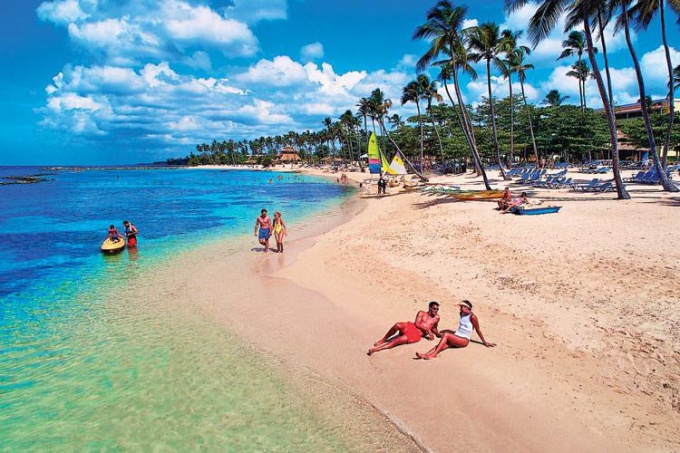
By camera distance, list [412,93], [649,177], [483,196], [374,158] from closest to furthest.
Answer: [483,196] → [649,177] → [374,158] → [412,93]

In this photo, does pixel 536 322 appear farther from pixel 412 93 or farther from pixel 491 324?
pixel 412 93

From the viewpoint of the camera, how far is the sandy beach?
16.4 feet

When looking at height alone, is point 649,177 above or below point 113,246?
above

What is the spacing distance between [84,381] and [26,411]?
82 centimetres

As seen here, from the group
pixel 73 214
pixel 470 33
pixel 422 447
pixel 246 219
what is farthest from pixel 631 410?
pixel 73 214

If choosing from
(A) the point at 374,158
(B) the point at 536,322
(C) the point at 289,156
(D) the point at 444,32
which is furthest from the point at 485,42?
(C) the point at 289,156

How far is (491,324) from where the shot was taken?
24.4ft

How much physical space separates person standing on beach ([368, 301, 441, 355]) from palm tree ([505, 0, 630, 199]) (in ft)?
45.7

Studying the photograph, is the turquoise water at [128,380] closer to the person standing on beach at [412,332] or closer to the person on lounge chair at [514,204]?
the person standing on beach at [412,332]

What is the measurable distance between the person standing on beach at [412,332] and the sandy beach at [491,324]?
5.0 inches

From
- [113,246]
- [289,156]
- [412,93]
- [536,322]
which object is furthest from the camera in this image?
[289,156]

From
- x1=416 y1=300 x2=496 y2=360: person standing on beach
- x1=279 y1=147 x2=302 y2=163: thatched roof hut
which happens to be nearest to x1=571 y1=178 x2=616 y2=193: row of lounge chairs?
x1=416 y1=300 x2=496 y2=360: person standing on beach

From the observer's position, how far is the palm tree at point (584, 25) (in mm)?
16422

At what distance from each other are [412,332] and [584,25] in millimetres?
15988
